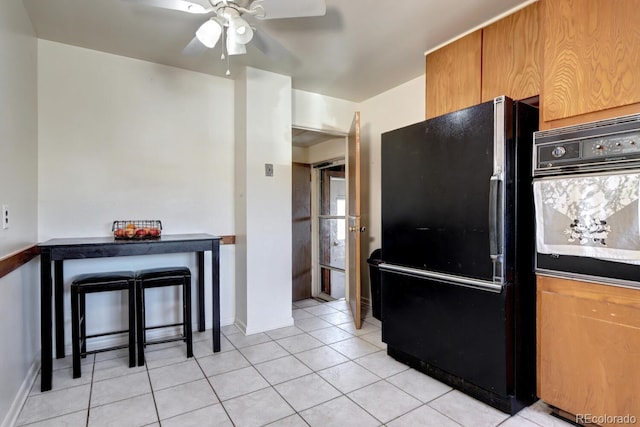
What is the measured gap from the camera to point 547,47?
71.0 inches

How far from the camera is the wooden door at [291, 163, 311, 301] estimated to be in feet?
14.9

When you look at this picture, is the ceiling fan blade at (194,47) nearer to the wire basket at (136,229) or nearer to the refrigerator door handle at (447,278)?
the wire basket at (136,229)

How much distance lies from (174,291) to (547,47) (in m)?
3.31

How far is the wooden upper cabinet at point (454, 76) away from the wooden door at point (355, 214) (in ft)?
2.40

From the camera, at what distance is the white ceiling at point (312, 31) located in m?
2.15

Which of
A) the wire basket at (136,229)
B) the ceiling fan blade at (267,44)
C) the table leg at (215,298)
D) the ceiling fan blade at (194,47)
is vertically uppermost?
the ceiling fan blade at (267,44)

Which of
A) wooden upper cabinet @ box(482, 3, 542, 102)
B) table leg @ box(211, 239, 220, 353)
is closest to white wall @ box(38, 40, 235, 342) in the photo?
table leg @ box(211, 239, 220, 353)

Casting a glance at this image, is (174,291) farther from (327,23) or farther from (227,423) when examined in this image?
(327,23)

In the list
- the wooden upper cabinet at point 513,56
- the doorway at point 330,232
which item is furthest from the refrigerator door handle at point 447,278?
the doorway at point 330,232

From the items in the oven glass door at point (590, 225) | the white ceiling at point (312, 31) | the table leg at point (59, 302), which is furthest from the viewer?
the table leg at point (59, 302)

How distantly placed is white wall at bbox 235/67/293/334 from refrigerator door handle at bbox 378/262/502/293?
45.4 inches

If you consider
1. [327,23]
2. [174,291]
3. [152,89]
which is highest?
[327,23]

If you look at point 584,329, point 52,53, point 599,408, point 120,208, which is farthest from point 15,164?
point 599,408

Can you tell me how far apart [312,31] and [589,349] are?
258cm
